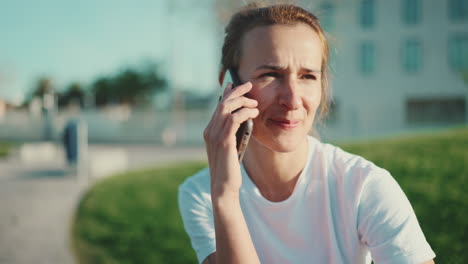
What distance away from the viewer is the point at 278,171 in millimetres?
1981

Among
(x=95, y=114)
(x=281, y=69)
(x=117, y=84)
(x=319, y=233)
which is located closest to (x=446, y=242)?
(x=319, y=233)

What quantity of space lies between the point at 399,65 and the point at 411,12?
366cm

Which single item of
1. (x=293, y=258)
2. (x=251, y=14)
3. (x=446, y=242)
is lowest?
(x=446, y=242)

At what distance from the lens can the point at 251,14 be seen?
1.93m

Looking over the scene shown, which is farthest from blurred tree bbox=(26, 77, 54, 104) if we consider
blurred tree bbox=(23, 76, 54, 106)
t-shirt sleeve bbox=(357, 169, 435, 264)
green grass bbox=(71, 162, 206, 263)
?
t-shirt sleeve bbox=(357, 169, 435, 264)

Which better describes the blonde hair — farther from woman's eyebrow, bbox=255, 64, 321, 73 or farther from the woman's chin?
the woman's chin

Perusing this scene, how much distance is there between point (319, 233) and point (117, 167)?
12.2 meters

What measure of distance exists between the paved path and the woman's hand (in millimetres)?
4345

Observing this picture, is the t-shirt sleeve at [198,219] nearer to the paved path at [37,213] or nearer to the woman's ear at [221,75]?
the woman's ear at [221,75]

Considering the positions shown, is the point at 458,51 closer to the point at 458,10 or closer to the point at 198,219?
the point at 458,10

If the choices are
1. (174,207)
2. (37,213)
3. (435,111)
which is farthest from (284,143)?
(435,111)

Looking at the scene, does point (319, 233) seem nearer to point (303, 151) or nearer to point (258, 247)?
point (258, 247)

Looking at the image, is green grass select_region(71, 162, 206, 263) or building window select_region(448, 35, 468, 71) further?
building window select_region(448, 35, 468, 71)

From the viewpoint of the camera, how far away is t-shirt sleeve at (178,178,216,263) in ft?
6.22
